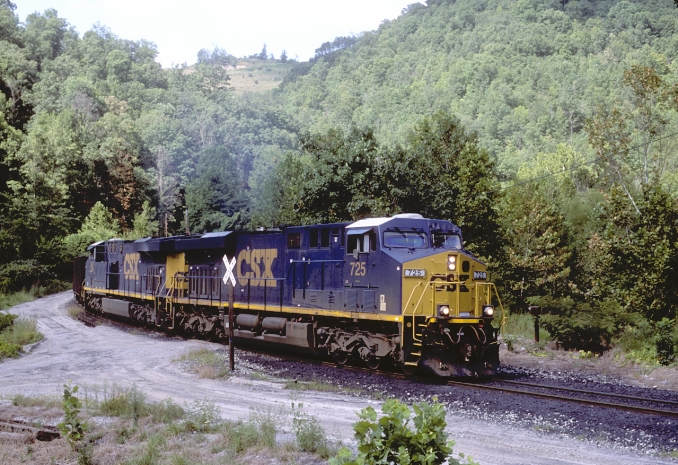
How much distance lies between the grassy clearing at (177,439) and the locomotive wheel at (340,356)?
18.3 feet

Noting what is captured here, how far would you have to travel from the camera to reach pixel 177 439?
11016 mm

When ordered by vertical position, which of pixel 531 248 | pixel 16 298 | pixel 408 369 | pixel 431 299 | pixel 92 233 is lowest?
pixel 408 369

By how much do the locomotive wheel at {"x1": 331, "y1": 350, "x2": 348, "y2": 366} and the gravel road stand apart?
9.18 ft

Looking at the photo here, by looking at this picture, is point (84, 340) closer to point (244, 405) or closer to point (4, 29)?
point (244, 405)

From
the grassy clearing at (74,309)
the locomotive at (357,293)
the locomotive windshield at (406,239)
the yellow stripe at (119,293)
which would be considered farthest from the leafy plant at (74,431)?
the grassy clearing at (74,309)

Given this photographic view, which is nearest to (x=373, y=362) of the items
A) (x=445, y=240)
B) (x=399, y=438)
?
Result: (x=445, y=240)

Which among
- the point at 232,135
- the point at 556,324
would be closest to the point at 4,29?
the point at 232,135

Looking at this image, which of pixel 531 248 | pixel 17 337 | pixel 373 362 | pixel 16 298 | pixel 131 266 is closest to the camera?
pixel 373 362

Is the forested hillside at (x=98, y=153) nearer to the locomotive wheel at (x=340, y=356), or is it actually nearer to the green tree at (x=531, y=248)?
the green tree at (x=531, y=248)

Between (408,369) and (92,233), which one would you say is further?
(92,233)

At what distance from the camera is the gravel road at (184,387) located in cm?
966

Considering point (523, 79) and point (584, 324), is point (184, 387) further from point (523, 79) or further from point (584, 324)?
point (523, 79)

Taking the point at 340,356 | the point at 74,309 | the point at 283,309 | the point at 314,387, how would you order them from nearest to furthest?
the point at 314,387 < the point at 340,356 < the point at 283,309 < the point at 74,309

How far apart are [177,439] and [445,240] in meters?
8.93
